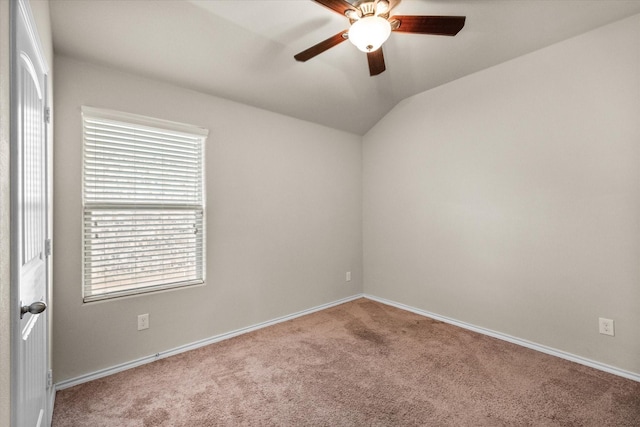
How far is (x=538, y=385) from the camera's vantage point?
7.04 feet

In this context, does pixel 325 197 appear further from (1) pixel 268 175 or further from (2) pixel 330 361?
(2) pixel 330 361

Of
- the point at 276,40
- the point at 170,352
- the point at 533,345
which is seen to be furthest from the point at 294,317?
the point at 276,40

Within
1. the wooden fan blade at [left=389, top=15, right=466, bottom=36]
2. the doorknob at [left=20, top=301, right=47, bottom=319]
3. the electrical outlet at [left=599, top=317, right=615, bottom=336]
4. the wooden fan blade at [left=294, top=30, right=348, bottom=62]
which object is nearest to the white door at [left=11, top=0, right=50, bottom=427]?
the doorknob at [left=20, top=301, right=47, bottom=319]

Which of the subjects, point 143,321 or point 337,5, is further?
point 143,321

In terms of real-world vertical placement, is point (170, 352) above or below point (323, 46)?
below

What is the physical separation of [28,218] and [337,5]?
1.75 meters

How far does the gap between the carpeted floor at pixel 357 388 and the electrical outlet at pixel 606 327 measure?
33 cm

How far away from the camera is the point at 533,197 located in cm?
270

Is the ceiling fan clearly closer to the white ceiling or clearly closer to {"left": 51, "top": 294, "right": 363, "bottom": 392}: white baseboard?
the white ceiling

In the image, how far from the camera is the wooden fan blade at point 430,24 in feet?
5.63

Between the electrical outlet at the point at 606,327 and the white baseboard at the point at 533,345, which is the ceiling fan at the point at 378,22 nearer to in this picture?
the electrical outlet at the point at 606,327

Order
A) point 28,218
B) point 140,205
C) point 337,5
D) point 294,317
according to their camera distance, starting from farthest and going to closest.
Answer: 1. point 294,317
2. point 140,205
3. point 337,5
4. point 28,218

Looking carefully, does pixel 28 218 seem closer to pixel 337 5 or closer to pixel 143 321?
Result: pixel 143 321

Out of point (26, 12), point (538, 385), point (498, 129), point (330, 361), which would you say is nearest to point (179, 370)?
point (330, 361)
